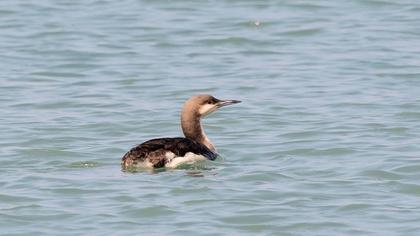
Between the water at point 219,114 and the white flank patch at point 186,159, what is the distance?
0.21 meters

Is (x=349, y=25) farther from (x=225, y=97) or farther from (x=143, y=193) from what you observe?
(x=143, y=193)

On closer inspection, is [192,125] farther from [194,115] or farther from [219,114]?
[219,114]

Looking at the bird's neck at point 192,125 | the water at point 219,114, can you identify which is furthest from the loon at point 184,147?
the water at point 219,114

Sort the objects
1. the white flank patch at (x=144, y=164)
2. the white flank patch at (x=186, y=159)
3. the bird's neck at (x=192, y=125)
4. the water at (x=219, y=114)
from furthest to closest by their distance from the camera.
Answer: the bird's neck at (x=192, y=125)
the white flank patch at (x=186, y=159)
the white flank patch at (x=144, y=164)
the water at (x=219, y=114)

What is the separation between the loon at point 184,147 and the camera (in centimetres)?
1467

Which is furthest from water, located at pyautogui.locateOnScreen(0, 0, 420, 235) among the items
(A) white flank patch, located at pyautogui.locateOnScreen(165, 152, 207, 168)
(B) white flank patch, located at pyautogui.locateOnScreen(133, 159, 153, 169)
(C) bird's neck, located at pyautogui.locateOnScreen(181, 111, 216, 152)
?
(C) bird's neck, located at pyautogui.locateOnScreen(181, 111, 216, 152)

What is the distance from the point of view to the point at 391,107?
59.6ft

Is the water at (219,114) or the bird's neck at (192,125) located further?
the bird's neck at (192,125)

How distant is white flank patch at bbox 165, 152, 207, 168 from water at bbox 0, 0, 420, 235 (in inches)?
8.2

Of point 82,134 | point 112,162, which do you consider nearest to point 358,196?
point 112,162

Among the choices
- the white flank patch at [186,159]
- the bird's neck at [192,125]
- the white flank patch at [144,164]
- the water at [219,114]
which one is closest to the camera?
the water at [219,114]

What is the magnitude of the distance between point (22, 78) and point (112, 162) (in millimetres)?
5461

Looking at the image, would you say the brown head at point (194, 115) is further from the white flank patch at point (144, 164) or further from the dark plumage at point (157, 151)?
the white flank patch at point (144, 164)

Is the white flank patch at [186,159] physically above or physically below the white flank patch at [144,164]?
below
